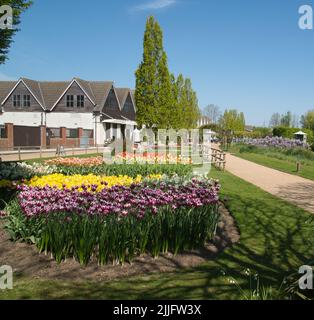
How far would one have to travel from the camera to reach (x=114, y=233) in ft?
18.9

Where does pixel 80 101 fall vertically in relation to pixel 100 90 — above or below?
below

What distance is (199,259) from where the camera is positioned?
6379 millimetres

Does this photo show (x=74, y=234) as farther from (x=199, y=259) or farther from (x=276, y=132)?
(x=276, y=132)

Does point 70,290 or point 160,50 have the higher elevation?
point 160,50

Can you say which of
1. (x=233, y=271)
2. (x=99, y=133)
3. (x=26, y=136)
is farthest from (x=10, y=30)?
(x=99, y=133)

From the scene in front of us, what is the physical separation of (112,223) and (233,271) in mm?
1924

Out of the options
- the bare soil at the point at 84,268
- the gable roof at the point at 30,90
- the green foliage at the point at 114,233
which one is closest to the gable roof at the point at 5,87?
the gable roof at the point at 30,90

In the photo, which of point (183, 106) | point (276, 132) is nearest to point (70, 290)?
point (183, 106)

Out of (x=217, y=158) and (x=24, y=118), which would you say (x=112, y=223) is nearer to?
(x=217, y=158)

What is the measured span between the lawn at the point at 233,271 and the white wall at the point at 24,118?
43.1m

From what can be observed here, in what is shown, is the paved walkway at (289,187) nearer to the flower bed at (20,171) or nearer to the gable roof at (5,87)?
the flower bed at (20,171)

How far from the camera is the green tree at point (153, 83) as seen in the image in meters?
31.7
